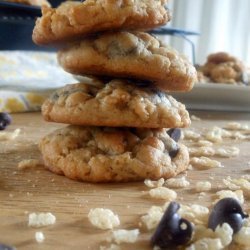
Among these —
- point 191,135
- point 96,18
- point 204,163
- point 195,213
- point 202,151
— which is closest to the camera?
point 195,213

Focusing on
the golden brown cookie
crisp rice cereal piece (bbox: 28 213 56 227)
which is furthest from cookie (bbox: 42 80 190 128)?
the golden brown cookie

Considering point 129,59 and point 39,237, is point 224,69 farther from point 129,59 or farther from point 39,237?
point 39,237

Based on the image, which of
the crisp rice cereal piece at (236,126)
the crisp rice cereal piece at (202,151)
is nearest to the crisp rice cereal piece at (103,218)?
the crisp rice cereal piece at (202,151)

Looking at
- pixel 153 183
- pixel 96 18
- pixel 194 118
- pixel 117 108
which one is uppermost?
pixel 96 18

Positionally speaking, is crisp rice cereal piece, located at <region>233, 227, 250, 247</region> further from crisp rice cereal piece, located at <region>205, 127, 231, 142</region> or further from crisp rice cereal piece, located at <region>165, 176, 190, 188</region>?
crisp rice cereal piece, located at <region>205, 127, 231, 142</region>

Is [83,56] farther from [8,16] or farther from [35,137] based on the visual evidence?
[8,16]

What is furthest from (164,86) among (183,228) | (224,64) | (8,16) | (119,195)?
(8,16)

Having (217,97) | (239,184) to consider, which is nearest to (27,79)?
(217,97)
